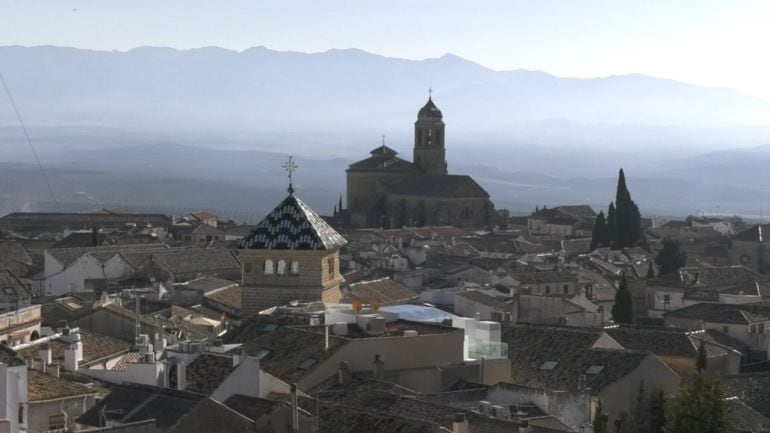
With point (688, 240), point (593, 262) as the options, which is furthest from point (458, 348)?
point (688, 240)

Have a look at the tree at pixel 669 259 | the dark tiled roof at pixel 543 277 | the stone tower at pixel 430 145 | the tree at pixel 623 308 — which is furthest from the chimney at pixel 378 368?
the stone tower at pixel 430 145

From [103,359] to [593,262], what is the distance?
42.8 meters

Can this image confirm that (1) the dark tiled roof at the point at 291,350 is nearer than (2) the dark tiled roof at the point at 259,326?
Yes

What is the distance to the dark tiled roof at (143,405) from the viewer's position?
20.1 meters

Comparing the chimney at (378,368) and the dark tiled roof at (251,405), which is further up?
the dark tiled roof at (251,405)

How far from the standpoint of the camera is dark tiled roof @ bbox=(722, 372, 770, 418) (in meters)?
31.7

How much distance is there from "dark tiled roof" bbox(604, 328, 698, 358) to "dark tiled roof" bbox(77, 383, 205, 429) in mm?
15314

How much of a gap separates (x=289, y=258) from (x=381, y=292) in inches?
500

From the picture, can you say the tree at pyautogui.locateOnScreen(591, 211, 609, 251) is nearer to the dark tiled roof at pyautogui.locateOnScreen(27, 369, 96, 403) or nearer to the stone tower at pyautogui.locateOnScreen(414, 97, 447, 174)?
the stone tower at pyautogui.locateOnScreen(414, 97, 447, 174)

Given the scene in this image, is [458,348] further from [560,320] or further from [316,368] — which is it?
[560,320]

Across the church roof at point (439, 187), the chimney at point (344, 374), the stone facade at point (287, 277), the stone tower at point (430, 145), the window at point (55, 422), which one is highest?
the stone tower at point (430, 145)

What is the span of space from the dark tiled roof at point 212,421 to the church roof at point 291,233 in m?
13.3

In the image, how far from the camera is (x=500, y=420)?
822 inches

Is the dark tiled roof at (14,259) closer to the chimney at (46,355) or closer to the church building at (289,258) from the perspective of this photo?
the church building at (289,258)
